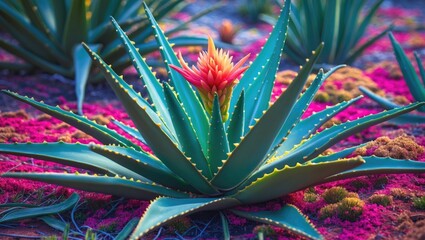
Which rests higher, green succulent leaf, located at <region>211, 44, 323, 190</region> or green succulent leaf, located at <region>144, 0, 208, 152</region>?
green succulent leaf, located at <region>144, 0, 208, 152</region>

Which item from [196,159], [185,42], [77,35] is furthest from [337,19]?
[196,159]

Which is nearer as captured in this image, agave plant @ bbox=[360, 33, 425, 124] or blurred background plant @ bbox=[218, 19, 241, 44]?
agave plant @ bbox=[360, 33, 425, 124]

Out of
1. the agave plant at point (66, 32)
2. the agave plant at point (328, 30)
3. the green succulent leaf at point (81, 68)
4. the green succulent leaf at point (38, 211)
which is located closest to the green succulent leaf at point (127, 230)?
the green succulent leaf at point (38, 211)

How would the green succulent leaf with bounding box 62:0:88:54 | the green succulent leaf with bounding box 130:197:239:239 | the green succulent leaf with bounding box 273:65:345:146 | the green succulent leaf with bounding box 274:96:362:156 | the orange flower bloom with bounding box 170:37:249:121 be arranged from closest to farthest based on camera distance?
the green succulent leaf with bounding box 130:197:239:239 < the orange flower bloom with bounding box 170:37:249:121 < the green succulent leaf with bounding box 273:65:345:146 < the green succulent leaf with bounding box 274:96:362:156 < the green succulent leaf with bounding box 62:0:88:54

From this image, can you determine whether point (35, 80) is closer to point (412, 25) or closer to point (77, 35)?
point (77, 35)

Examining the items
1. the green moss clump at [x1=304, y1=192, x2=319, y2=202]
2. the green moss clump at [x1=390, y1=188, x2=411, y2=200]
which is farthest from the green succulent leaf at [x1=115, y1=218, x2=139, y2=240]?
the green moss clump at [x1=390, y1=188, x2=411, y2=200]

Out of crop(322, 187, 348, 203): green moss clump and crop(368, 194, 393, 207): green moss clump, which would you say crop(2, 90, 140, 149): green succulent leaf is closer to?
crop(322, 187, 348, 203): green moss clump

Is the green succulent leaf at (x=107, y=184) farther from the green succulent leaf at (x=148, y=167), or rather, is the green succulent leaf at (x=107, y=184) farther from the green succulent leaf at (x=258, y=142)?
the green succulent leaf at (x=258, y=142)
